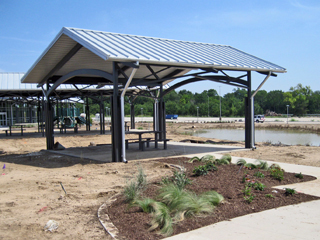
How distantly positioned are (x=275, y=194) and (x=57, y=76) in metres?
12.8

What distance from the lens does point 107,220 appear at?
4.59m

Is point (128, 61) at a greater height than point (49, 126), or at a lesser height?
greater

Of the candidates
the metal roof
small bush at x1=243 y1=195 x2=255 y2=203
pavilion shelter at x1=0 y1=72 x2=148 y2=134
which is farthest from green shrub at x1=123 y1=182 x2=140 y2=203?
pavilion shelter at x1=0 y1=72 x2=148 y2=134

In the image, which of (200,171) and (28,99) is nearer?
(200,171)

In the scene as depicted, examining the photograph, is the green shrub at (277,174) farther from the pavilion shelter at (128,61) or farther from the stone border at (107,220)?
the pavilion shelter at (128,61)

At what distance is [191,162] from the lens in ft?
30.7

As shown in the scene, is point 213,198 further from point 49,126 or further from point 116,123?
point 49,126

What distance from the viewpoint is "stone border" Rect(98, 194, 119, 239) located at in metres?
4.12

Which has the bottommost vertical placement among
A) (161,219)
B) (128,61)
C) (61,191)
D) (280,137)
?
(280,137)

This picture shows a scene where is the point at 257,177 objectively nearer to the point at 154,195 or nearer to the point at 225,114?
the point at 154,195

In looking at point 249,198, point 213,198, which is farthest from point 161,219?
point 249,198

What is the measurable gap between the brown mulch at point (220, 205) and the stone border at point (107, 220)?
0.23 ft

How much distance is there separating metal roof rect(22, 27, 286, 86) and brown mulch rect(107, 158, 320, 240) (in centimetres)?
431

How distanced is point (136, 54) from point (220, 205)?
6.00 meters
